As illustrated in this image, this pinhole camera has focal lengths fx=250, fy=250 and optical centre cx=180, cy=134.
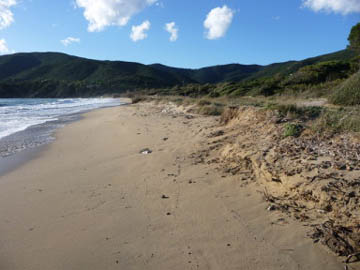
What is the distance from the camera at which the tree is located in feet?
74.7

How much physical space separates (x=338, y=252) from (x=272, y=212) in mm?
761

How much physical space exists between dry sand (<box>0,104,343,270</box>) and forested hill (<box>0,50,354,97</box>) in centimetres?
6519

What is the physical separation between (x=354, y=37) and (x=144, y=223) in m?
28.5

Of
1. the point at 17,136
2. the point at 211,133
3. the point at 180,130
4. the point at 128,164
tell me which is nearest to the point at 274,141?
the point at 211,133

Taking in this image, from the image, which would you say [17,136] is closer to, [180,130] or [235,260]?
[180,130]

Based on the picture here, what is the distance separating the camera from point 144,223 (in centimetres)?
277

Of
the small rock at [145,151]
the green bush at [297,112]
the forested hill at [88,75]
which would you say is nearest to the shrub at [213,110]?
the green bush at [297,112]

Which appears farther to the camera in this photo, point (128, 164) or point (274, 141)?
point (128, 164)

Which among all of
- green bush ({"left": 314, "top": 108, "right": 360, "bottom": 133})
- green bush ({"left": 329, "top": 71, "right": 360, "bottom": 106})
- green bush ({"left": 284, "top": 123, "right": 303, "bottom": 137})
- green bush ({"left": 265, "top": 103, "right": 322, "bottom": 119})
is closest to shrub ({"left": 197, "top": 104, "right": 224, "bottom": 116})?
green bush ({"left": 329, "top": 71, "right": 360, "bottom": 106})

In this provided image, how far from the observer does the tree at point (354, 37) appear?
22.8m

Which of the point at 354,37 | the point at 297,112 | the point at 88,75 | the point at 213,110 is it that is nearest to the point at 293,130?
the point at 297,112

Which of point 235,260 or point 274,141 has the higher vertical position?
point 274,141

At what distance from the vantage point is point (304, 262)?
2.05 meters

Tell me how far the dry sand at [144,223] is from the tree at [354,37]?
85.3 ft
